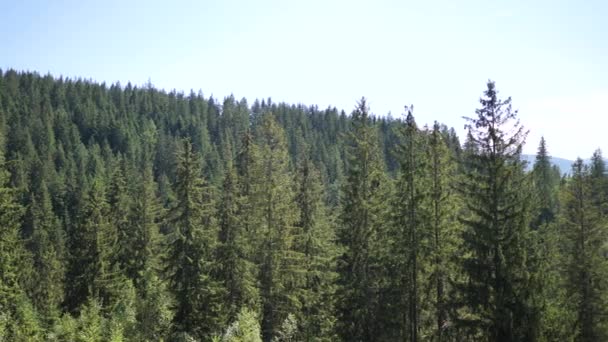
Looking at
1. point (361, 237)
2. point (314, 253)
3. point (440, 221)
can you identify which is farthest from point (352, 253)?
point (314, 253)

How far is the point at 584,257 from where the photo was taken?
29156 millimetres

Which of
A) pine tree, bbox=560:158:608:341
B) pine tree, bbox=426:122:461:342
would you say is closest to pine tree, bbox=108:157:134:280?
pine tree, bbox=426:122:461:342

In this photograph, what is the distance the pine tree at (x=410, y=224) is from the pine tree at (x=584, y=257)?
923 cm

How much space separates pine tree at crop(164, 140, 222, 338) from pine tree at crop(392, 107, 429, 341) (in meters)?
10.5

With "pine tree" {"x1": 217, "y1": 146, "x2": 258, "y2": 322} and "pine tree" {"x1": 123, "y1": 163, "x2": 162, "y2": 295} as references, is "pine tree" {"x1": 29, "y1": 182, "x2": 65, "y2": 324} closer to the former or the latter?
"pine tree" {"x1": 123, "y1": 163, "x2": 162, "y2": 295}

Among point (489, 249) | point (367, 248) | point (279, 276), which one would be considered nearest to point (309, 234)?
point (279, 276)

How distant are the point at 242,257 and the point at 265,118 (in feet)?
29.4

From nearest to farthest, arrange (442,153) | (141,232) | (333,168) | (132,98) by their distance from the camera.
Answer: (442,153) < (141,232) < (333,168) < (132,98)

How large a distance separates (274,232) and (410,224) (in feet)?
32.9

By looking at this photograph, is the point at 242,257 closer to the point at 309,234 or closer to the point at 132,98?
the point at 309,234

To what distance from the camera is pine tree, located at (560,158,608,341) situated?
92.8ft

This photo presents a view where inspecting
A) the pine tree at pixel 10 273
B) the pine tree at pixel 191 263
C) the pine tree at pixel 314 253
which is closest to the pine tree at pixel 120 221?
the pine tree at pixel 10 273

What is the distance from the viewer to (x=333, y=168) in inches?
5861

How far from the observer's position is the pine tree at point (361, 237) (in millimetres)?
25781
